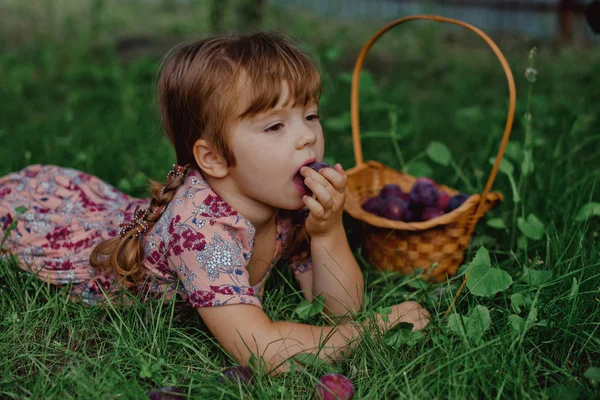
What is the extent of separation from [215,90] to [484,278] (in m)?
0.92

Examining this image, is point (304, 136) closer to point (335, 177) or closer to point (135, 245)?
point (335, 177)

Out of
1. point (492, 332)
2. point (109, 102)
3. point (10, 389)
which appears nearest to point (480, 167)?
point (492, 332)

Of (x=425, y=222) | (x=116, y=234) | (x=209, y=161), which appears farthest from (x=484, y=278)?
(x=116, y=234)

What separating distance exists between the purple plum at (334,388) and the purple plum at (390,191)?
0.97m

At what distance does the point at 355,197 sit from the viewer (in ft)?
8.05

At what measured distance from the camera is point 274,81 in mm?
1739

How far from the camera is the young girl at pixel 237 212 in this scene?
174 cm

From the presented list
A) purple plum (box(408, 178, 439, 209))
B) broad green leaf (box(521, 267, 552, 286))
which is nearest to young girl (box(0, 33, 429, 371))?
broad green leaf (box(521, 267, 552, 286))

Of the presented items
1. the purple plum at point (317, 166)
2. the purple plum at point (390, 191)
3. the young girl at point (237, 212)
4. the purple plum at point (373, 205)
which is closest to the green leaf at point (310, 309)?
the young girl at point (237, 212)

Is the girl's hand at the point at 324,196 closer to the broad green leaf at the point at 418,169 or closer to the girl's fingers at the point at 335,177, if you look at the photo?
the girl's fingers at the point at 335,177

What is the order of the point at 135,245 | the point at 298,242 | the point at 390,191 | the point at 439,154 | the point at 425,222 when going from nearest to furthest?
the point at 135,245
the point at 425,222
the point at 298,242
the point at 390,191
the point at 439,154

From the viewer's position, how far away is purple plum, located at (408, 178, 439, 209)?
2.25m

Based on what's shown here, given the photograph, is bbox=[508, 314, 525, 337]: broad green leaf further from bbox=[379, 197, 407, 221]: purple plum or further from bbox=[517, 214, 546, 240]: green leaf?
bbox=[379, 197, 407, 221]: purple plum

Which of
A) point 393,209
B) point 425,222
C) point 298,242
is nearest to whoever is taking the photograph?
point 425,222
